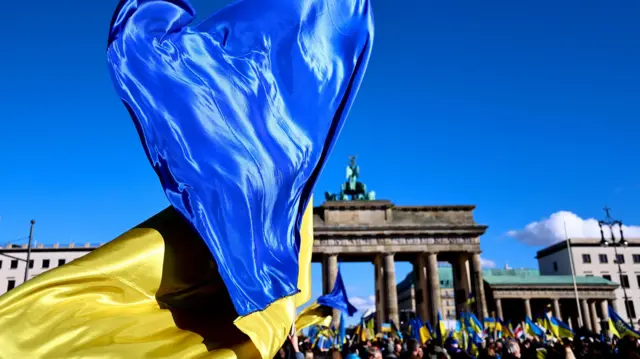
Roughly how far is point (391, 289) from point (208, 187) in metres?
48.5

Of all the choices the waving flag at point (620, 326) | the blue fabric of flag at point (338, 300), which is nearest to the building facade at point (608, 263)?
the waving flag at point (620, 326)

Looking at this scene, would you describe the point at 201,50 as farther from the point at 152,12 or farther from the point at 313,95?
the point at 313,95

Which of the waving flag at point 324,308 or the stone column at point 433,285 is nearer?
the waving flag at point 324,308

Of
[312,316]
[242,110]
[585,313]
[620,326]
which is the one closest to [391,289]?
[585,313]

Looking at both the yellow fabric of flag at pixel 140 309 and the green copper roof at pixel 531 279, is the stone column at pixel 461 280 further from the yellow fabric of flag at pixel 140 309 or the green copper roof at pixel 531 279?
the yellow fabric of flag at pixel 140 309

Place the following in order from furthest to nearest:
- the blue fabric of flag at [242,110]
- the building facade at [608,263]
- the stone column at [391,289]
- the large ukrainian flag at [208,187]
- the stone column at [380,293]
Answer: the building facade at [608,263]
the stone column at [380,293]
the stone column at [391,289]
the blue fabric of flag at [242,110]
the large ukrainian flag at [208,187]

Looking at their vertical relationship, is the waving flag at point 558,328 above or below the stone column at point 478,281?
below

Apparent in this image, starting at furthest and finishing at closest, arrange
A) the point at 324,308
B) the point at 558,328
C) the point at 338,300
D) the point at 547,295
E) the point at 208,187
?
the point at 547,295 < the point at 558,328 < the point at 338,300 < the point at 324,308 < the point at 208,187

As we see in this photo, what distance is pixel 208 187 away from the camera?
10.6ft

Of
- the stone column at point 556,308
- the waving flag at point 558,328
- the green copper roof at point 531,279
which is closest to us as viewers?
the waving flag at point 558,328

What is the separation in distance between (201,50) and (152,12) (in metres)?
0.44

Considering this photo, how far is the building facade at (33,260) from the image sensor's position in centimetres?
7219

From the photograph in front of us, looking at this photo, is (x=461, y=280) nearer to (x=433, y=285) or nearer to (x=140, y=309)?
(x=433, y=285)

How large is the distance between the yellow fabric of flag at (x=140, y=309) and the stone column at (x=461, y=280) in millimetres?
51855
